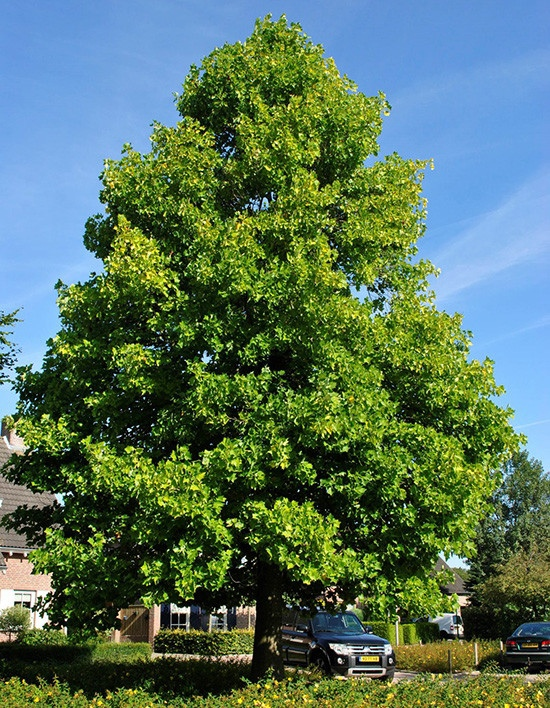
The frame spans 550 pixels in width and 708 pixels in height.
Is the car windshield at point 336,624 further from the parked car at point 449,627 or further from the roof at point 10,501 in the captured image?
the parked car at point 449,627

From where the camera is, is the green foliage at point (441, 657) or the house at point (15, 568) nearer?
the green foliage at point (441, 657)

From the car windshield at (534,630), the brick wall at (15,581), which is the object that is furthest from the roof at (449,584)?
the brick wall at (15,581)

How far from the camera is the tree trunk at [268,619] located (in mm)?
12492

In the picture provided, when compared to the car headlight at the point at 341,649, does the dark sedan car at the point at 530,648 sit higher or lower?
lower

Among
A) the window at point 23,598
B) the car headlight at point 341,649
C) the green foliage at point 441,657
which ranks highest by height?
the window at point 23,598

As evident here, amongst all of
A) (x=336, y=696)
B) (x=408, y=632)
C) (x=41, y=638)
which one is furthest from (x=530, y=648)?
(x=408, y=632)

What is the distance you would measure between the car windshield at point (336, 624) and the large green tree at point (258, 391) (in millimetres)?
6679

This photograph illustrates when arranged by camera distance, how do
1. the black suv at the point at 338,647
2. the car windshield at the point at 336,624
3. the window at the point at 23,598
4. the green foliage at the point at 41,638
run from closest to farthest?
the black suv at the point at 338,647 < the car windshield at the point at 336,624 < the green foliage at the point at 41,638 < the window at the point at 23,598

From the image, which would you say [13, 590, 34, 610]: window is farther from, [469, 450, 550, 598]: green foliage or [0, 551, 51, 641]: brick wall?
[469, 450, 550, 598]: green foliage

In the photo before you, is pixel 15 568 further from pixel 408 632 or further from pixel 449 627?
pixel 449 627

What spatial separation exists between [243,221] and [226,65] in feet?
14.0

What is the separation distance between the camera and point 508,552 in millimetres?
46281

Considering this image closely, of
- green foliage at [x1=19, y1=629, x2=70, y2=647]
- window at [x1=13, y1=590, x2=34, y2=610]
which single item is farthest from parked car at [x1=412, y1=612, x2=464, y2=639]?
green foliage at [x1=19, y1=629, x2=70, y2=647]

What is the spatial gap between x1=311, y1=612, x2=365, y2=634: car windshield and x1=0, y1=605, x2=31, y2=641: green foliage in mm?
11055
